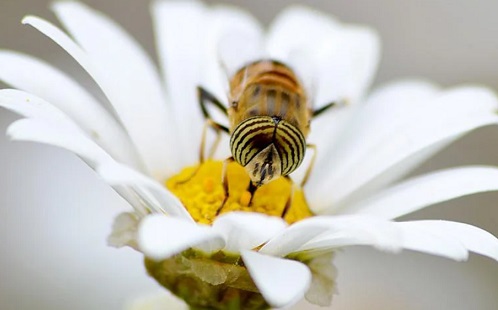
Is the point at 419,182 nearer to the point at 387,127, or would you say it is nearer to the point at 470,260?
the point at 387,127

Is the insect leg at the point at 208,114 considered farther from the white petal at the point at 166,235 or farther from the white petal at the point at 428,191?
the white petal at the point at 166,235

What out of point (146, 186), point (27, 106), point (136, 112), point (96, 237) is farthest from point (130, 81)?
point (96, 237)

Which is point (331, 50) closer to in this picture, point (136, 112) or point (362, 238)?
point (136, 112)

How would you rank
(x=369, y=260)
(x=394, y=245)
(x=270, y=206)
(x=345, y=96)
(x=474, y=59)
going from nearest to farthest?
(x=394, y=245), (x=270, y=206), (x=345, y=96), (x=369, y=260), (x=474, y=59)

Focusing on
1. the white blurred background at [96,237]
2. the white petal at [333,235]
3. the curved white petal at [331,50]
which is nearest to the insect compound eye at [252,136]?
the white petal at [333,235]

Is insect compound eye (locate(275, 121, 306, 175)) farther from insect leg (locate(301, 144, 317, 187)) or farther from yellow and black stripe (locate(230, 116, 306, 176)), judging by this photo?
insect leg (locate(301, 144, 317, 187))

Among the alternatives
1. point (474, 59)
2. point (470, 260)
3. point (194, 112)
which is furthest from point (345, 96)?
point (474, 59)
